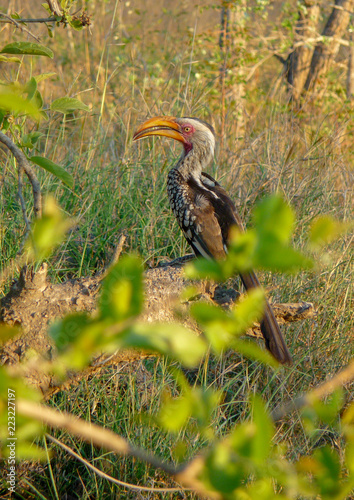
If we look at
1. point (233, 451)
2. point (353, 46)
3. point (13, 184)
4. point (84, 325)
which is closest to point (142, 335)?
point (84, 325)

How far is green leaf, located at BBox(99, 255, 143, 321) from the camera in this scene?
1.65 feet

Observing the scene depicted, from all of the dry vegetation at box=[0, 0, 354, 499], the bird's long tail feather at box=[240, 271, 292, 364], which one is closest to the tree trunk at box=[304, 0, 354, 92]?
the dry vegetation at box=[0, 0, 354, 499]

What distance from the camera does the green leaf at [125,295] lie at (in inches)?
19.8

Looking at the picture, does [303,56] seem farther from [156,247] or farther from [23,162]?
[23,162]

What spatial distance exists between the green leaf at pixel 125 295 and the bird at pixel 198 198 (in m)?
1.94

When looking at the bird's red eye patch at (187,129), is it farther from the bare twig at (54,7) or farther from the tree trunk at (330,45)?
the tree trunk at (330,45)

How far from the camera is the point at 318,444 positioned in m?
2.51

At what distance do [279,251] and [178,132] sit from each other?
10.5 feet

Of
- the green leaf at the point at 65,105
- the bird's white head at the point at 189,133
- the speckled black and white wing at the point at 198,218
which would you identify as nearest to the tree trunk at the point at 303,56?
the bird's white head at the point at 189,133

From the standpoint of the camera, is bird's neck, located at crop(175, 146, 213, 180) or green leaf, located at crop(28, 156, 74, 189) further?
bird's neck, located at crop(175, 146, 213, 180)

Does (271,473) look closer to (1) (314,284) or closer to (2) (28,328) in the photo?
(2) (28,328)

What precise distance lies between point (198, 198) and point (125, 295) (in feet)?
8.51

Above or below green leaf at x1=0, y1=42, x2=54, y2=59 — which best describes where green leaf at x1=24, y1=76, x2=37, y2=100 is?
below

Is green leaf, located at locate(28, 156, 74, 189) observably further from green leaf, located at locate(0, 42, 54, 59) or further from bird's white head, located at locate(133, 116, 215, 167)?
bird's white head, located at locate(133, 116, 215, 167)
